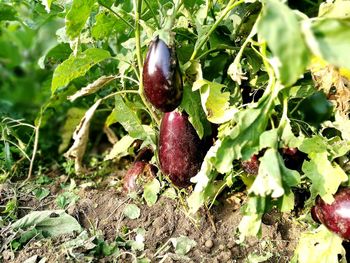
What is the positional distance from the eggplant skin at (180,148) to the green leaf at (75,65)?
0.84 feet

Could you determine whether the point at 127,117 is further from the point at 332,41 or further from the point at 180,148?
the point at 332,41

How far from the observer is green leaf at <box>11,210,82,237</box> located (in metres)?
1.57

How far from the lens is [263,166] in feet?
4.12

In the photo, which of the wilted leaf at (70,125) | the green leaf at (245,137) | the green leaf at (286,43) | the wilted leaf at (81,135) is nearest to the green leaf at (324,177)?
the green leaf at (245,137)

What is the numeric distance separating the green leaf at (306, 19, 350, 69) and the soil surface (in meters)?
0.70

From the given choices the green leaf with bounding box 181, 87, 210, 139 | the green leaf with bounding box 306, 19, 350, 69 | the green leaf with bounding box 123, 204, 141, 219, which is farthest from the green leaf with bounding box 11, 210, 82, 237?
the green leaf with bounding box 306, 19, 350, 69

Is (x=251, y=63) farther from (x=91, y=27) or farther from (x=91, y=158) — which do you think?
(x=91, y=158)

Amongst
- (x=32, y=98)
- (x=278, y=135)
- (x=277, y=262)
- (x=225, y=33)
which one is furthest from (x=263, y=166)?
(x=32, y=98)

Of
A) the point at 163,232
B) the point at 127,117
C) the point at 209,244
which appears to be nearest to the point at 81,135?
the point at 127,117

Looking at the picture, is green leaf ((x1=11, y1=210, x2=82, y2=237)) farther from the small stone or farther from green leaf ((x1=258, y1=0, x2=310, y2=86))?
green leaf ((x1=258, y1=0, x2=310, y2=86))

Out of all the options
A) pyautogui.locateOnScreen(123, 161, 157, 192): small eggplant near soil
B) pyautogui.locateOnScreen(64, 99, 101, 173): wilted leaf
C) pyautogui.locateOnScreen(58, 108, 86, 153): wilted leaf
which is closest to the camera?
pyautogui.locateOnScreen(64, 99, 101, 173): wilted leaf

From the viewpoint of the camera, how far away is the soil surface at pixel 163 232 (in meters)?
1.47

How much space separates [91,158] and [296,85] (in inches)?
35.5

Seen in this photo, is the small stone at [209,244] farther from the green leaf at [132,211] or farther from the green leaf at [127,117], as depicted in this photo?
the green leaf at [127,117]
